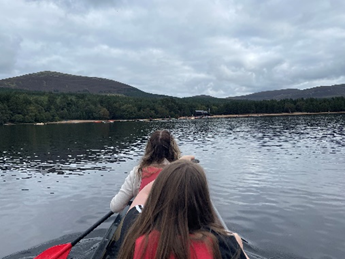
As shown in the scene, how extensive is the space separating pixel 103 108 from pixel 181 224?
455 feet

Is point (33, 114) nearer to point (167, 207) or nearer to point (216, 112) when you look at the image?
point (216, 112)

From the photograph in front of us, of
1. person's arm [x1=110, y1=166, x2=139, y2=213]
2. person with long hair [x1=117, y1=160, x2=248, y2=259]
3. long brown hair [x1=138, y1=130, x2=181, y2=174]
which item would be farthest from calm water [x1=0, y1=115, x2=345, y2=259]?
person with long hair [x1=117, y1=160, x2=248, y2=259]

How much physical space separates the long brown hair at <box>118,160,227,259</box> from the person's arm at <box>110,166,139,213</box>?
2649 mm

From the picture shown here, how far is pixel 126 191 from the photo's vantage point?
5.31m

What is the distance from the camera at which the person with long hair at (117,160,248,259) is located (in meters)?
2.35

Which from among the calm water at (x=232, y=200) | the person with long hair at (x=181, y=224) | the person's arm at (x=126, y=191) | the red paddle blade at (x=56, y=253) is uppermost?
the person with long hair at (x=181, y=224)

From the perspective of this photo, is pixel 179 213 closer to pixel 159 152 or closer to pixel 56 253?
pixel 159 152

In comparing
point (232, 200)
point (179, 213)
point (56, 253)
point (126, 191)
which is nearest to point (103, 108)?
point (232, 200)

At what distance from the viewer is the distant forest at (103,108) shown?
117 meters

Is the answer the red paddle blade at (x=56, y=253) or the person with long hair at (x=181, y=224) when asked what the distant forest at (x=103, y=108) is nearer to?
the red paddle blade at (x=56, y=253)

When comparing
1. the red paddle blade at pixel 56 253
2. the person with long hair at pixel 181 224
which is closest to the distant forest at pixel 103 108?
the red paddle blade at pixel 56 253

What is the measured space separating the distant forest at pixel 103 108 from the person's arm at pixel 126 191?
381 ft

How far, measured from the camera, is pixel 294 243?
28.5 ft

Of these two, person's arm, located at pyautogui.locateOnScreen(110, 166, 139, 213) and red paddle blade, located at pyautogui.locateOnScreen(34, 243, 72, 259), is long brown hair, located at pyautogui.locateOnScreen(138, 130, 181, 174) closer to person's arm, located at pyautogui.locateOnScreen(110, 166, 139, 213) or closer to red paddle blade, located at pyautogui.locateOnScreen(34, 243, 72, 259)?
person's arm, located at pyautogui.locateOnScreen(110, 166, 139, 213)
